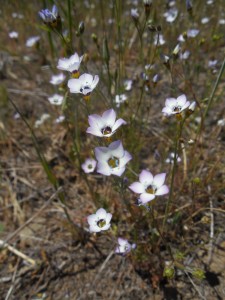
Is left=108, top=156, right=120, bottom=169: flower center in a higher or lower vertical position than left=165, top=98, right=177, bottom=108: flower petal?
lower

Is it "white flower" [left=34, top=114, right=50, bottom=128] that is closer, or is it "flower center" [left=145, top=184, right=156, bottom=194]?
"flower center" [left=145, top=184, right=156, bottom=194]

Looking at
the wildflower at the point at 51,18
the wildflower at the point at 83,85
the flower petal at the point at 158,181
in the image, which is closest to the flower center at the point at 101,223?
the flower petal at the point at 158,181

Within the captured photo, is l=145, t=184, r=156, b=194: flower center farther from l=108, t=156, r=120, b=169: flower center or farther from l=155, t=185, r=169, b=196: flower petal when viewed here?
l=108, t=156, r=120, b=169: flower center

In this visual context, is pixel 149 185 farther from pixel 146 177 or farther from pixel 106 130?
pixel 106 130

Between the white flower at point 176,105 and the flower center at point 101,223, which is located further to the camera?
the flower center at point 101,223

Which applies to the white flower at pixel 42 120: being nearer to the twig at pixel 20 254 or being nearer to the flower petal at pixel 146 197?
the twig at pixel 20 254

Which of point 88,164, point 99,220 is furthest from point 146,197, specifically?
point 88,164

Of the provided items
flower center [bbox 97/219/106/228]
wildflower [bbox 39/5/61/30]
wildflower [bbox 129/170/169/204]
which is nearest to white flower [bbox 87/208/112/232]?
flower center [bbox 97/219/106/228]

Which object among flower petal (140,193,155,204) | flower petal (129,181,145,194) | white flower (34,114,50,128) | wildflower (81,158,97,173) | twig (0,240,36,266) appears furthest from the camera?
white flower (34,114,50,128)
